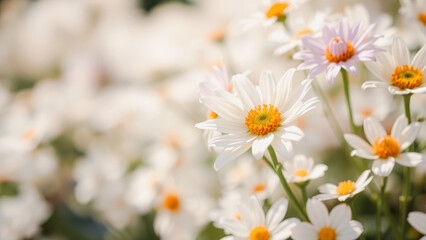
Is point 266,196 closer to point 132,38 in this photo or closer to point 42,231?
point 42,231

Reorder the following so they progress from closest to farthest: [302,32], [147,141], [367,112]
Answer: [302,32], [367,112], [147,141]

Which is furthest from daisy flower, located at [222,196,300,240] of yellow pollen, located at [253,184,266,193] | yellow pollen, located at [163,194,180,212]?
yellow pollen, located at [163,194,180,212]

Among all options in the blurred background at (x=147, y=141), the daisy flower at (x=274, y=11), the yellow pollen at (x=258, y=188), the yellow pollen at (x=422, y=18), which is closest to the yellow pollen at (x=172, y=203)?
the blurred background at (x=147, y=141)

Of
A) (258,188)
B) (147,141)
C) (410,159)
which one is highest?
(410,159)

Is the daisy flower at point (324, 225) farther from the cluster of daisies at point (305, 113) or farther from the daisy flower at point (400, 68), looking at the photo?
the daisy flower at point (400, 68)

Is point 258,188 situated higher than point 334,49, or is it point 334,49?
point 334,49

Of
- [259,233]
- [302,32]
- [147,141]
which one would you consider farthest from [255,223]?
[147,141]

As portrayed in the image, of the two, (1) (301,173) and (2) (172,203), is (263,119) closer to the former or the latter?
(1) (301,173)

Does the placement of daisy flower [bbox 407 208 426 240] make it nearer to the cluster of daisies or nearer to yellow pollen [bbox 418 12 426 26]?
the cluster of daisies
